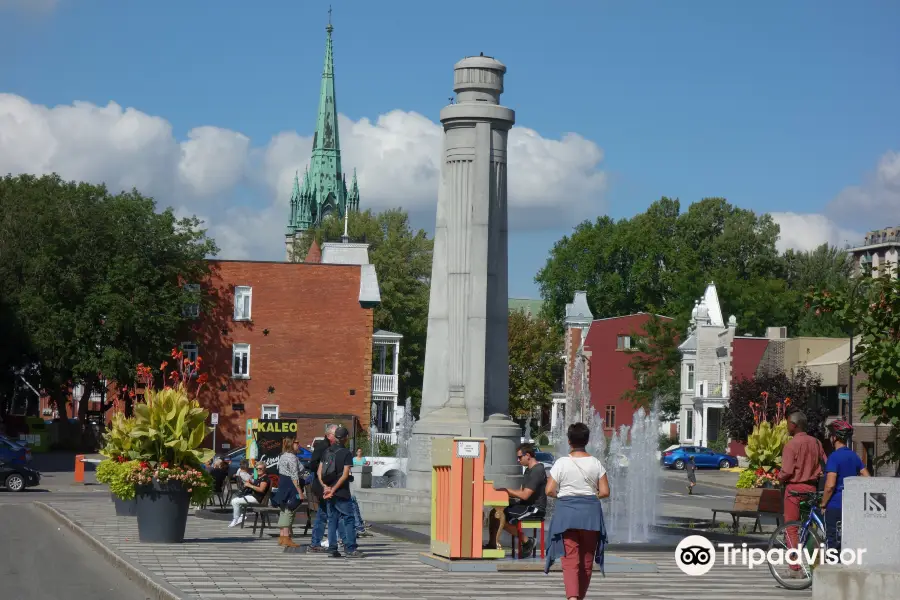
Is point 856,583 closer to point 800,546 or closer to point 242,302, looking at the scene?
point 800,546

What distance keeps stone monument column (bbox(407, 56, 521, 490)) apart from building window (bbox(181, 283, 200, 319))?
3827cm

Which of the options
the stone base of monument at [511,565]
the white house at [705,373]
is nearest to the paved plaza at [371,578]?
Result: the stone base of monument at [511,565]

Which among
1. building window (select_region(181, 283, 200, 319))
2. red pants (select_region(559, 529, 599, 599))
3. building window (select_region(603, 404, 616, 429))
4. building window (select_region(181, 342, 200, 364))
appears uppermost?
building window (select_region(181, 283, 200, 319))

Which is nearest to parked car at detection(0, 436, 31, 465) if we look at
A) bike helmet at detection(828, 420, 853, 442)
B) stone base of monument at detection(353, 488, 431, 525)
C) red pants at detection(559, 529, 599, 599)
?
stone base of monument at detection(353, 488, 431, 525)

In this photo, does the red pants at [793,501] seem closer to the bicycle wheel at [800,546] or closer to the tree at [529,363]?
the bicycle wheel at [800,546]

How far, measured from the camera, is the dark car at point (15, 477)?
40.6 meters

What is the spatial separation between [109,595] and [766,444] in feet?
53.0

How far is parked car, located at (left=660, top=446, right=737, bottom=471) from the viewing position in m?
75.4

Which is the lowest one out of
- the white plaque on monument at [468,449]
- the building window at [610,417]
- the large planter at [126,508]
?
the large planter at [126,508]

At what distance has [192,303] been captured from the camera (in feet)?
216

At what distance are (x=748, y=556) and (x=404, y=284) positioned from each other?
249ft

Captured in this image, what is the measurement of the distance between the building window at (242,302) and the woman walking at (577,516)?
55.7m

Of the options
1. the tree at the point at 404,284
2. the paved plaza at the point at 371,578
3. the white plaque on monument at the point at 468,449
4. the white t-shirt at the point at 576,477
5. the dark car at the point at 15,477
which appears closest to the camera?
the white t-shirt at the point at 576,477

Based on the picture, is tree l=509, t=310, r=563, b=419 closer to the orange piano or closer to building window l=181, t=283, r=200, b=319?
building window l=181, t=283, r=200, b=319
